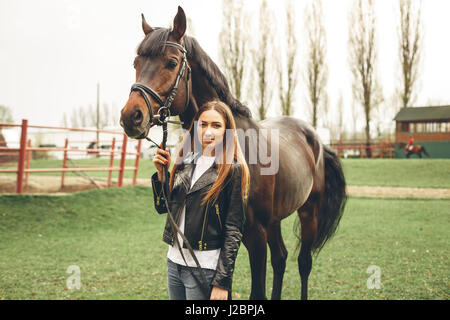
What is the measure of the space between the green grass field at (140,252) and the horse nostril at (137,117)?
7.33 ft

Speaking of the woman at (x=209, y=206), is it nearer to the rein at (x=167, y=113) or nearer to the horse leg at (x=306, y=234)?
the rein at (x=167, y=113)

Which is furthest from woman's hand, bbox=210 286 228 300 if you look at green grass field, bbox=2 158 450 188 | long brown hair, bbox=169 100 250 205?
green grass field, bbox=2 158 450 188

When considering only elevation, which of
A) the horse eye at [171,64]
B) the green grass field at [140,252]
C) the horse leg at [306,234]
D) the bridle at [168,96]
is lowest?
the green grass field at [140,252]

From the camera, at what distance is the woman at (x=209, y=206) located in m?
1.38

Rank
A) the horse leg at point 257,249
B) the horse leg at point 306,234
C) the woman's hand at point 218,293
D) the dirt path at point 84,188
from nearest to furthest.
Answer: the woman's hand at point 218,293 → the horse leg at point 257,249 → the horse leg at point 306,234 → the dirt path at point 84,188

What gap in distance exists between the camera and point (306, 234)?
3.09 metres

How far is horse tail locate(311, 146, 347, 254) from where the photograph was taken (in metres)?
3.34

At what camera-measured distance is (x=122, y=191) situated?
7473 millimetres

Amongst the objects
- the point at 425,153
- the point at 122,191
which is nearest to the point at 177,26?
the point at 122,191

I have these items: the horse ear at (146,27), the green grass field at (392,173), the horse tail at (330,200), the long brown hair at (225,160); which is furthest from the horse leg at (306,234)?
the green grass field at (392,173)

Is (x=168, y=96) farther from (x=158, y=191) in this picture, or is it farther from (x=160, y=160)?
(x=158, y=191)

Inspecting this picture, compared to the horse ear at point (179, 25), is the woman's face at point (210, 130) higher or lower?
lower
